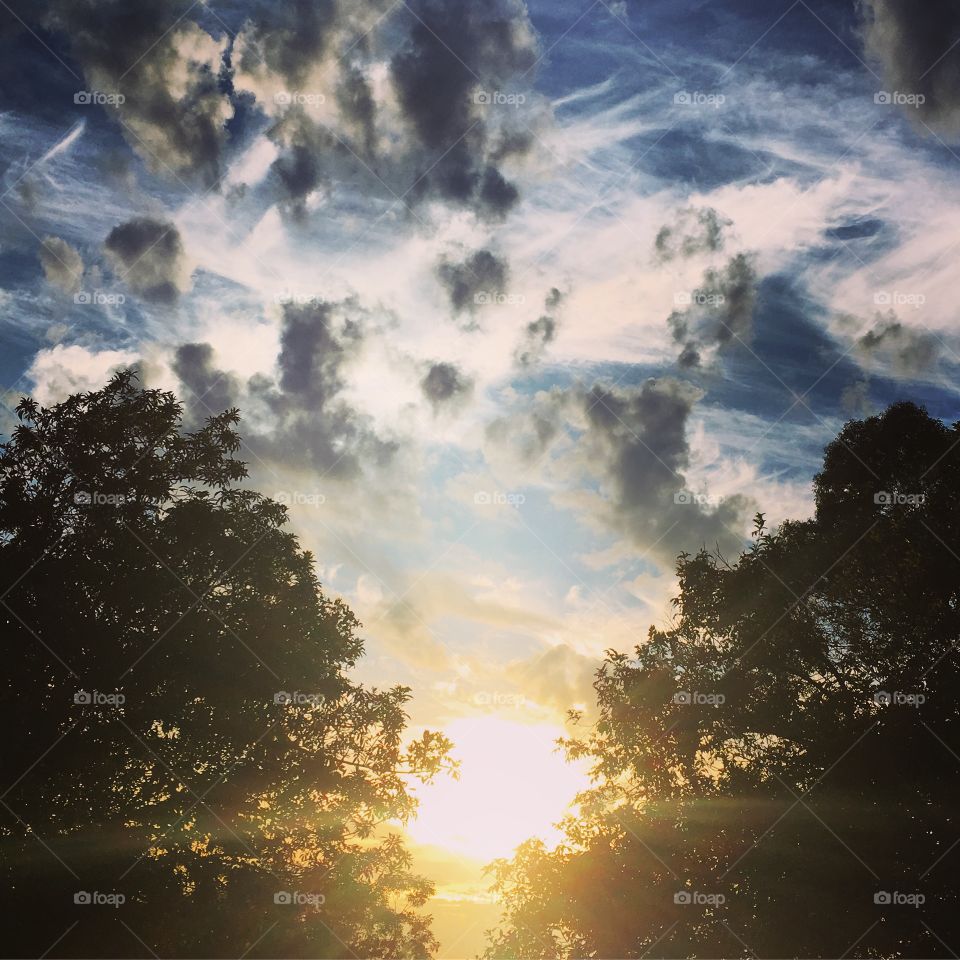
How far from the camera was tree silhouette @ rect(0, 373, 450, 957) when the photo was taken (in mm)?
13812

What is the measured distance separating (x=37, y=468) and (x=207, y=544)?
4613 mm

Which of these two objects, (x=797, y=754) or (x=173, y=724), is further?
(x=797, y=754)

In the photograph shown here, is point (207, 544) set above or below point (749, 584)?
below

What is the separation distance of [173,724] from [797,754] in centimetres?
1681

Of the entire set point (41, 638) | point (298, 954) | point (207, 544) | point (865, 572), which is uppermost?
point (865, 572)

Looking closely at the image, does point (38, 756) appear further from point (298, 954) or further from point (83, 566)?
point (298, 954)

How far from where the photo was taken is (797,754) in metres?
17.6

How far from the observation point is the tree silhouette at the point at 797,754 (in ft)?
49.7

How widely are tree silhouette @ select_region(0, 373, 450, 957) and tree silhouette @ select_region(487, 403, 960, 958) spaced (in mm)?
6098

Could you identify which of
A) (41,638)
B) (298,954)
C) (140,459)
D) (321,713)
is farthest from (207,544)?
→ (298,954)

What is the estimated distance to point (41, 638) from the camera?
14484 mm

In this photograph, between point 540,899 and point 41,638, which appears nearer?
point 41,638

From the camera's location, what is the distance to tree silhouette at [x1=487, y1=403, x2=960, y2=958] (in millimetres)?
15148

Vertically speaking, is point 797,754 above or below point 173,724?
above
